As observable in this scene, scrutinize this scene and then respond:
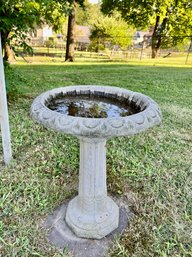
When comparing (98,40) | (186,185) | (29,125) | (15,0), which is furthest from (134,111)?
(98,40)

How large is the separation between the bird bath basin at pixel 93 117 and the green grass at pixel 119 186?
23 cm

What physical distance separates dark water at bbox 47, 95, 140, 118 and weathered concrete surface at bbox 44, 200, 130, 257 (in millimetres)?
1015

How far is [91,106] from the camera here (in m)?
1.94

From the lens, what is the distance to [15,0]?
2900mm

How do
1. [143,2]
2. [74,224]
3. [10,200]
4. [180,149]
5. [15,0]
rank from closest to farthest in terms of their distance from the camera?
[74,224] → [10,200] → [15,0] → [180,149] → [143,2]

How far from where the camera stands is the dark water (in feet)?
5.84

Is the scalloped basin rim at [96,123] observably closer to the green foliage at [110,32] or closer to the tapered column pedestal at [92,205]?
the tapered column pedestal at [92,205]

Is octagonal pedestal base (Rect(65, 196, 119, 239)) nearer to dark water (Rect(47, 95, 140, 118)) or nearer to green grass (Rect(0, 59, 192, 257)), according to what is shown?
green grass (Rect(0, 59, 192, 257))

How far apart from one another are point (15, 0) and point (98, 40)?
2059 centimetres

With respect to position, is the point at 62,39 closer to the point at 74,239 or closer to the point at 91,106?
the point at 91,106

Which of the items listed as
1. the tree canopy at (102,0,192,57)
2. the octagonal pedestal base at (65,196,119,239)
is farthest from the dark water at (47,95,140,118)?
the tree canopy at (102,0,192,57)

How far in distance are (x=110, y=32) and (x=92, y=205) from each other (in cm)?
2113

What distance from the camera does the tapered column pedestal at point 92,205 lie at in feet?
6.22

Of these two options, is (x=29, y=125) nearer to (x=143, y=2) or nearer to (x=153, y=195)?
(x=153, y=195)
